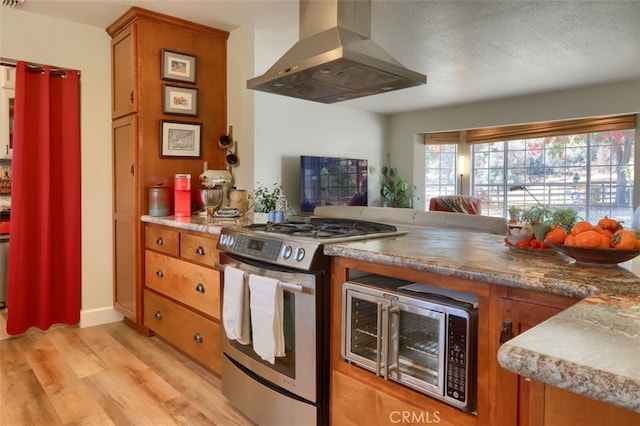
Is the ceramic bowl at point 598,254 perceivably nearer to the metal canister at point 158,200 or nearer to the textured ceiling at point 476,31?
the textured ceiling at point 476,31

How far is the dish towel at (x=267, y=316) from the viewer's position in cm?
175

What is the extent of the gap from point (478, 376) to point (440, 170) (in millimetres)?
6981

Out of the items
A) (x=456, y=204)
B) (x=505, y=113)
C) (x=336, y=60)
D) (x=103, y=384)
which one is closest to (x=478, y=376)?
(x=336, y=60)

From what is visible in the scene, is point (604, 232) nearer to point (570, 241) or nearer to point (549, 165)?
point (570, 241)

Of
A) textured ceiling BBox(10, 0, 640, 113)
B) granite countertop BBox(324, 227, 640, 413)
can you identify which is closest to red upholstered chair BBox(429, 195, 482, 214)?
textured ceiling BBox(10, 0, 640, 113)

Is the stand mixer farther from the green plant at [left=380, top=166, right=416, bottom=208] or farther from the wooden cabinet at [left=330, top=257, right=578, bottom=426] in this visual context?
the green plant at [left=380, top=166, right=416, bottom=208]

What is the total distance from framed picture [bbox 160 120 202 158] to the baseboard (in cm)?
135

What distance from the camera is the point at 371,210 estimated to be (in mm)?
3973

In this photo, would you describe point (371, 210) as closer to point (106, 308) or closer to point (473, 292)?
point (106, 308)

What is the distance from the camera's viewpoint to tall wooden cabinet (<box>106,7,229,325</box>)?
311cm

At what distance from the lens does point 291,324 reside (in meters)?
1.79

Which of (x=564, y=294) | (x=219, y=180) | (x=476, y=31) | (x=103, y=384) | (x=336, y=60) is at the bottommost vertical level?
(x=103, y=384)

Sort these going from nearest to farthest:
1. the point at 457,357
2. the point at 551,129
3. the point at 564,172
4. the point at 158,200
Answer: the point at 457,357
the point at 158,200
the point at 551,129
the point at 564,172

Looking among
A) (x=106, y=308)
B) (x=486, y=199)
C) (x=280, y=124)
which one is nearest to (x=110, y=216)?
(x=106, y=308)
